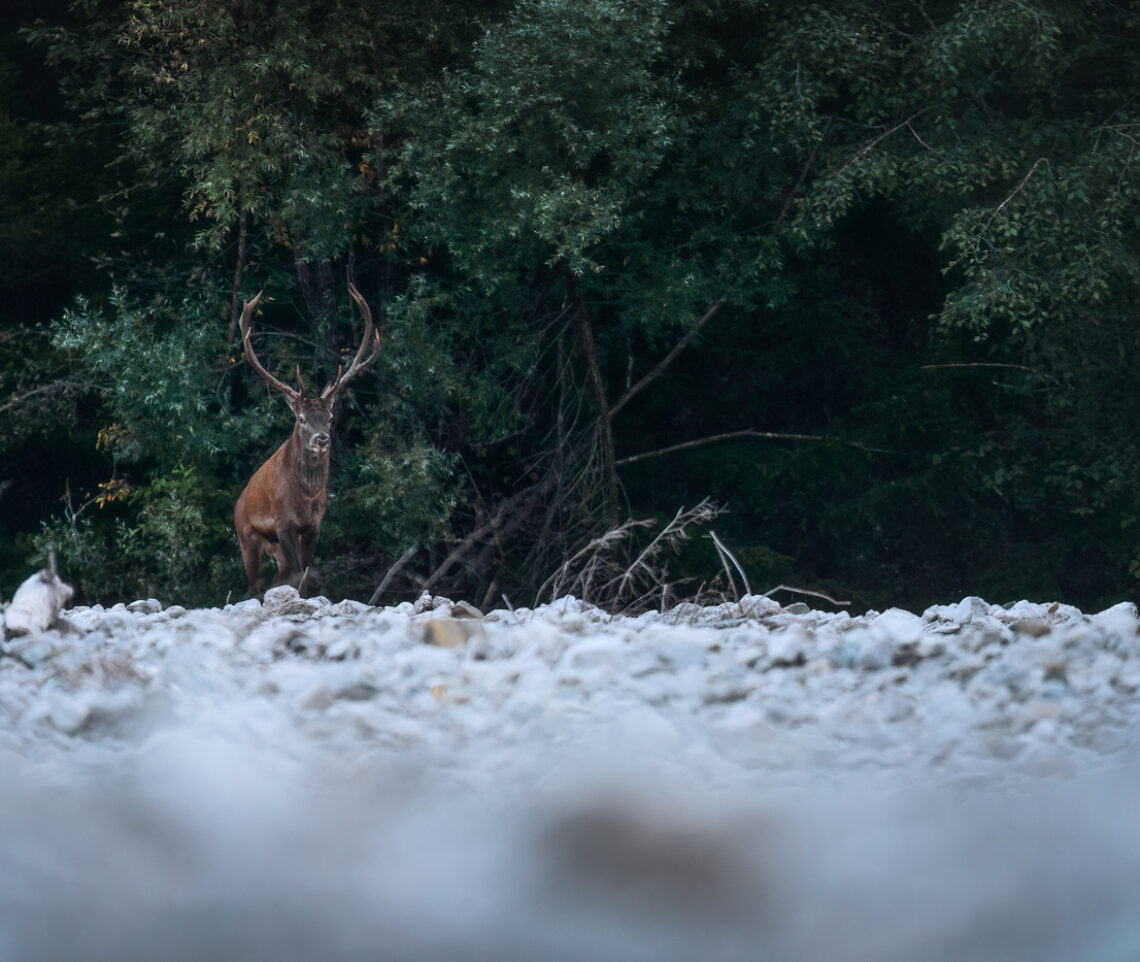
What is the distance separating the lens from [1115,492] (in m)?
9.47

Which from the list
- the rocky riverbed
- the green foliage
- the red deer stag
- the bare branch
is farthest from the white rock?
the bare branch

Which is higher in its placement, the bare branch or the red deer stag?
the bare branch

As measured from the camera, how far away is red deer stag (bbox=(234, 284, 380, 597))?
22.1ft

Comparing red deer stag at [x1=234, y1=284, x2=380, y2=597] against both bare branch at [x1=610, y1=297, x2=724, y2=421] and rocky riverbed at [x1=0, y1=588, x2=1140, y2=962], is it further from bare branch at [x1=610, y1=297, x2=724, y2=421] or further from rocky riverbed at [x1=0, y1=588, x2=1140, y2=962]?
rocky riverbed at [x1=0, y1=588, x2=1140, y2=962]

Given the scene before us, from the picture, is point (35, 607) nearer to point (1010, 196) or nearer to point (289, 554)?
point (289, 554)

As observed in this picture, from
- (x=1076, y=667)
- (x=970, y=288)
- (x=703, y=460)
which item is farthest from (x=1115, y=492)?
(x=1076, y=667)

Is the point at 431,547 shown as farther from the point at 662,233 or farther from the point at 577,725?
the point at 577,725

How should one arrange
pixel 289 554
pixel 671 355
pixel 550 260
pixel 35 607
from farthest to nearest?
pixel 671 355, pixel 550 260, pixel 289 554, pixel 35 607

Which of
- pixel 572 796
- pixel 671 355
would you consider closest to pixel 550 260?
pixel 671 355

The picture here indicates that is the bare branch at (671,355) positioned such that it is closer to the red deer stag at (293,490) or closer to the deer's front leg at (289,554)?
the red deer stag at (293,490)

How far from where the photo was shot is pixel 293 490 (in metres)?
6.96

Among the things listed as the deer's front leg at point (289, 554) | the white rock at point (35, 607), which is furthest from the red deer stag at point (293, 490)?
the white rock at point (35, 607)

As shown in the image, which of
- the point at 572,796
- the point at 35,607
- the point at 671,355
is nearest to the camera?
the point at 572,796

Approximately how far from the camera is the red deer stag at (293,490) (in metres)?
6.73
